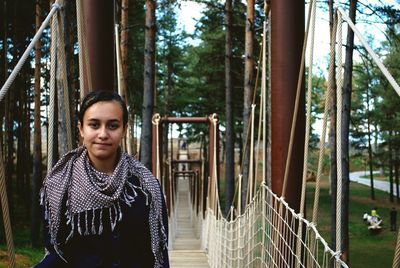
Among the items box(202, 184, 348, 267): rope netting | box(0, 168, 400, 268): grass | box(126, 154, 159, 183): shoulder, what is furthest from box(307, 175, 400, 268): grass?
box(126, 154, 159, 183): shoulder

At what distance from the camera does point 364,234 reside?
1413cm

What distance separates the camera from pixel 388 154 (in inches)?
766

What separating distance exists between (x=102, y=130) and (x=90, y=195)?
5.8 inches

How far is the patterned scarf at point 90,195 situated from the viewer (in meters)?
1.25

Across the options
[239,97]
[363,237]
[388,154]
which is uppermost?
[239,97]

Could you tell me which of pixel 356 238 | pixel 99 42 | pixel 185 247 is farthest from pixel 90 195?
pixel 356 238

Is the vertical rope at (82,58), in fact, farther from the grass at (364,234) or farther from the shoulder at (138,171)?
the grass at (364,234)

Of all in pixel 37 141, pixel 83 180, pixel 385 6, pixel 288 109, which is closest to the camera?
pixel 83 180

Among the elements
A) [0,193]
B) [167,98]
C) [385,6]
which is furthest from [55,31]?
[167,98]

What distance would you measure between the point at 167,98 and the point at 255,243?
1688 cm

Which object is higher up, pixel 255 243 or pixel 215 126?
pixel 215 126

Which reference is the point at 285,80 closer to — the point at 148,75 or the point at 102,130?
the point at 102,130

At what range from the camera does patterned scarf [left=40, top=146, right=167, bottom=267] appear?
4.12ft

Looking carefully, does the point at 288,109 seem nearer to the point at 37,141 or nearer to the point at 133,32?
the point at 37,141
